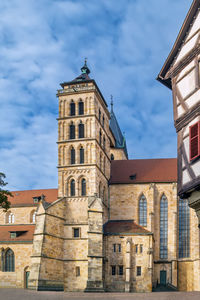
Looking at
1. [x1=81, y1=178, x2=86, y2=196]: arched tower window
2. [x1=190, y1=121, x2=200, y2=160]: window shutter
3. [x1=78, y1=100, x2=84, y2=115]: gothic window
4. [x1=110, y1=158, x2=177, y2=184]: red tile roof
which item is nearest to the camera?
[x1=190, y1=121, x2=200, y2=160]: window shutter

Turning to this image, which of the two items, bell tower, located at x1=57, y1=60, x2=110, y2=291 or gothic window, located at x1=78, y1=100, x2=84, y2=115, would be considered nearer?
bell tower, located at x1=57, y1=60, x2=110, y2=291

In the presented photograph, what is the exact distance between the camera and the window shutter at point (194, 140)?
17.8 metres

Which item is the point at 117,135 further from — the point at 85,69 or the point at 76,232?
the point at 76,232

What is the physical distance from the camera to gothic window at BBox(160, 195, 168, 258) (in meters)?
50.0

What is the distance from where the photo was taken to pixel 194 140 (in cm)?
1817

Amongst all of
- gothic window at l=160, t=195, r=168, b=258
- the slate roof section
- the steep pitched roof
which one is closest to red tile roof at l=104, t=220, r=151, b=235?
gothic window at l=160, t=195, r=168, b=258

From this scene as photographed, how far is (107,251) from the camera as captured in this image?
4753 centimetres

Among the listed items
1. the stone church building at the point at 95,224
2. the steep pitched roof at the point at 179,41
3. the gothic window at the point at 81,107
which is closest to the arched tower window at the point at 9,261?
the stone church building at the point at 95,224

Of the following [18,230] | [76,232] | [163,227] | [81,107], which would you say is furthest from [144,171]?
[18,230]

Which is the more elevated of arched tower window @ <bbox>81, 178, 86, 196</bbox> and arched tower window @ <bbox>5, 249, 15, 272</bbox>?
arched tower window @ <bbox>81, 178, 86, 196</bbox>

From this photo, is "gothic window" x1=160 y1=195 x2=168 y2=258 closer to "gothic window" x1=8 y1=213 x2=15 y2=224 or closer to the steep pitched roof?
"gothic window" x1=8 y1=213 x2=15 y2=224

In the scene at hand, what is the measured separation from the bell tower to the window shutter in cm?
2924

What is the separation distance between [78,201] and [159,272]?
11.5m

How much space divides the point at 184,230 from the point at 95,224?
10.5 m
